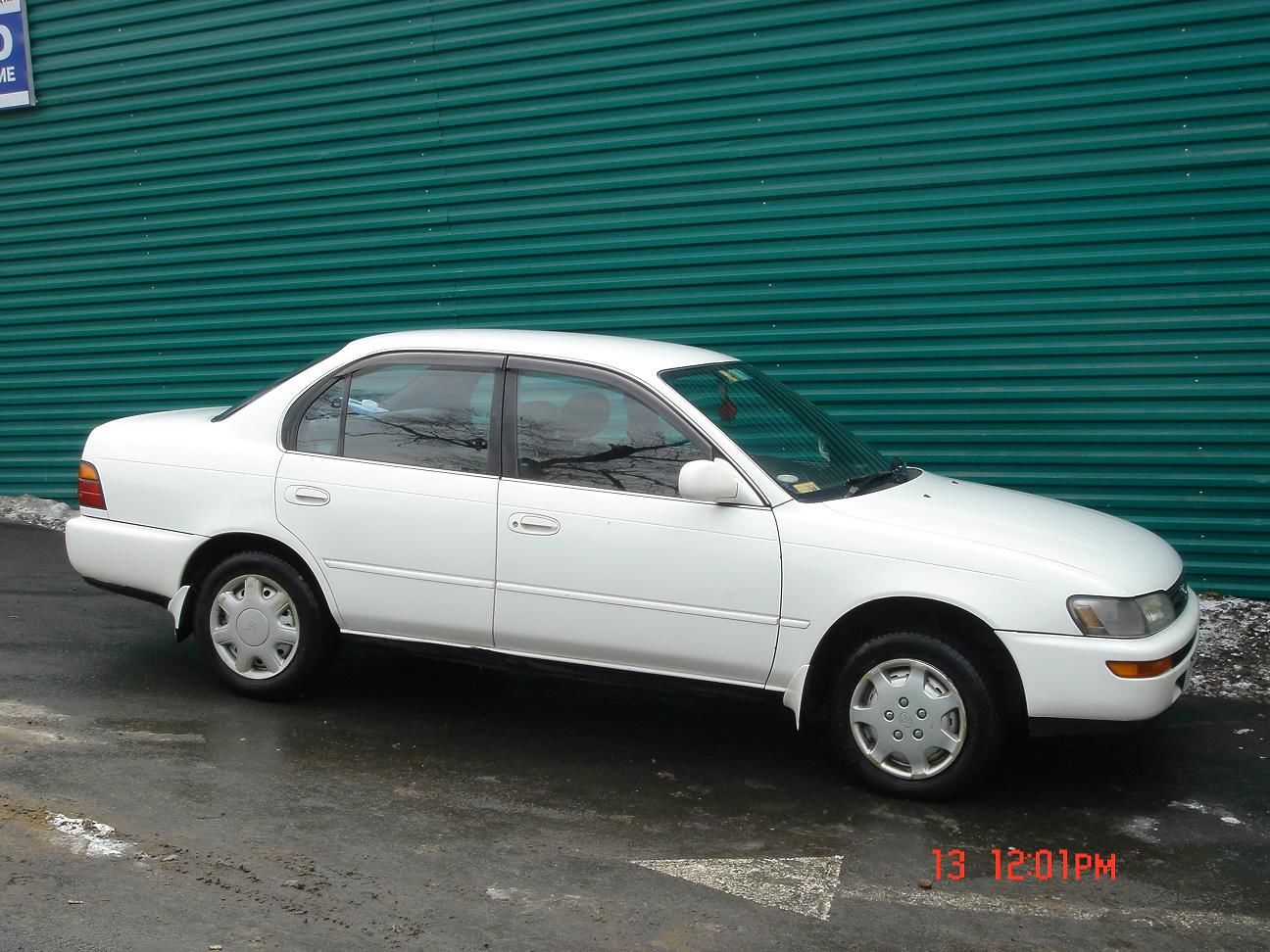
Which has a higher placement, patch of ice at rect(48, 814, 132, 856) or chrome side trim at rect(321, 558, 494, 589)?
chrome side trim at rect(321, 558, 494, 589)

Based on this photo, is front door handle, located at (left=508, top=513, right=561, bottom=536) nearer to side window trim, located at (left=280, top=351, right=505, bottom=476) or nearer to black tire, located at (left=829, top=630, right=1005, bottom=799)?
side window trim, located at (left=280, top=351, right=505, bottom=476)

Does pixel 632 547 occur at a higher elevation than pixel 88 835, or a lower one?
higher

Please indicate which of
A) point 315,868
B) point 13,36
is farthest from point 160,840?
point 13,36

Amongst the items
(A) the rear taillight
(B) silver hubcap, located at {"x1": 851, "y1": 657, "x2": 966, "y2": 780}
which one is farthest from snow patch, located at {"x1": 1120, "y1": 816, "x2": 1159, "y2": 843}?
(A) the rear taillight

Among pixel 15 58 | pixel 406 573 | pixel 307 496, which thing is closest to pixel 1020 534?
pixel 406 573

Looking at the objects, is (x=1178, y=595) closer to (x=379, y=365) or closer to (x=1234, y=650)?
(x=1234, y=650)

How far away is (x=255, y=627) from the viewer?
579 centimetres

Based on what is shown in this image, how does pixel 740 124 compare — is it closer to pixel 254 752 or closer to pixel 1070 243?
pixel 1070 243

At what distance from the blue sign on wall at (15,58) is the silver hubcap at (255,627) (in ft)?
22.4

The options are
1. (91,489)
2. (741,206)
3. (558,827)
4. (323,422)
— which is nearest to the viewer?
(558,827)

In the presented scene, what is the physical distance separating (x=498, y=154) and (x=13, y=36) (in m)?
4.75

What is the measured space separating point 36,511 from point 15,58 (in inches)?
147

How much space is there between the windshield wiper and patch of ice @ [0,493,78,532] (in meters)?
7.10
